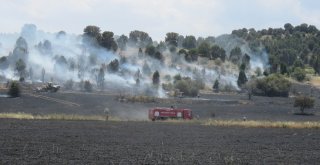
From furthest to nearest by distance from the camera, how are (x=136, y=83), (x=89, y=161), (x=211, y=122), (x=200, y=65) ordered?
1. (x=200, y=65)
2. (x=136, y=83)
3. (x=211, y=122)
4. (x=89, y=161)

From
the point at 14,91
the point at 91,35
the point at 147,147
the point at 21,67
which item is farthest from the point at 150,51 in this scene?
the point at 147,147

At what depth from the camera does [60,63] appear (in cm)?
12900

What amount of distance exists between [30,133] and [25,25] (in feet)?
496

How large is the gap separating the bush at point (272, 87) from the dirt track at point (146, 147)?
6306 centimetres

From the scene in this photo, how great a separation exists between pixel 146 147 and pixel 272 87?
7781 cm

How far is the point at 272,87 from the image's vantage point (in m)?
105

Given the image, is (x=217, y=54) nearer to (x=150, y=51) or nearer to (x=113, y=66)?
(x=150, y=51)

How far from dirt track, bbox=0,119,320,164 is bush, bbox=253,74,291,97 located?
63.1 meters

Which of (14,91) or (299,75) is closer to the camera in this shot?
(14,91)

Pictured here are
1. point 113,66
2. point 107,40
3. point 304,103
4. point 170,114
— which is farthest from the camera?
point 107,40

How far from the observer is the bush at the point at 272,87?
105188 mm

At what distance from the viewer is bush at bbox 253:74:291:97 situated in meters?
105

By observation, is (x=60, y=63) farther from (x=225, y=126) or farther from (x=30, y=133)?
(x=30, y=133)

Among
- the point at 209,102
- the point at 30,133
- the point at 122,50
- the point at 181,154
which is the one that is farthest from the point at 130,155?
the point at 122,50
